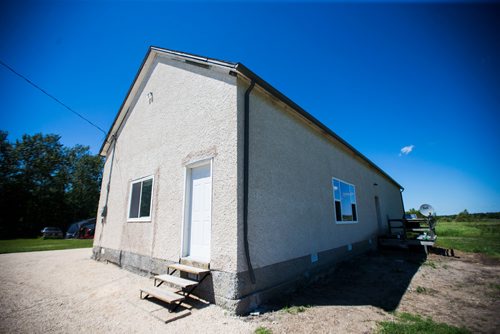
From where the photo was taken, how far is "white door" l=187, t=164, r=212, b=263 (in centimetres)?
476

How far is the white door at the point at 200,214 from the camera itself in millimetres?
4758

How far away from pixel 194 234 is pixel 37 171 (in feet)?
136

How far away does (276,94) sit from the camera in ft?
17.8

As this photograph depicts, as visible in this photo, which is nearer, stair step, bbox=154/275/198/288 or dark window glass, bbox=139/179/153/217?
stair step, bbox=154/275/198/288

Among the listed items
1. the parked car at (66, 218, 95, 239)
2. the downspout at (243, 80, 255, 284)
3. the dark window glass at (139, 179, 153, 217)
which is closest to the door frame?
the downspout at (243, 80, 255, 284)

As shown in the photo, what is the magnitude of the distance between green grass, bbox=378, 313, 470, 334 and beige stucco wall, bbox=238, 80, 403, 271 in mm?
2154

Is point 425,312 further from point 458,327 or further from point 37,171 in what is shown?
point 37,171

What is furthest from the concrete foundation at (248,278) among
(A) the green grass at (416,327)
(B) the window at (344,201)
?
(A) the green grass at (416,327)

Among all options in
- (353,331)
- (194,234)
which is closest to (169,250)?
(194,234)

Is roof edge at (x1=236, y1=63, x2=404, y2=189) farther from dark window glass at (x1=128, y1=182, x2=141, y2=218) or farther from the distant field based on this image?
the distant field

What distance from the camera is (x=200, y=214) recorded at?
501 centimetres

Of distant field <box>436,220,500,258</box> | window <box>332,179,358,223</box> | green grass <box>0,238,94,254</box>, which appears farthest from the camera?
green grass <box>0,238,94,254</box>

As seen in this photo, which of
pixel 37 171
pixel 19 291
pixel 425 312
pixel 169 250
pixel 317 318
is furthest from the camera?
pixel 37 171

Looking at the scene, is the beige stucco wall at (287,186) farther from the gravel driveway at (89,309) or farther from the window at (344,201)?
the gravel driveway at (89,309)
